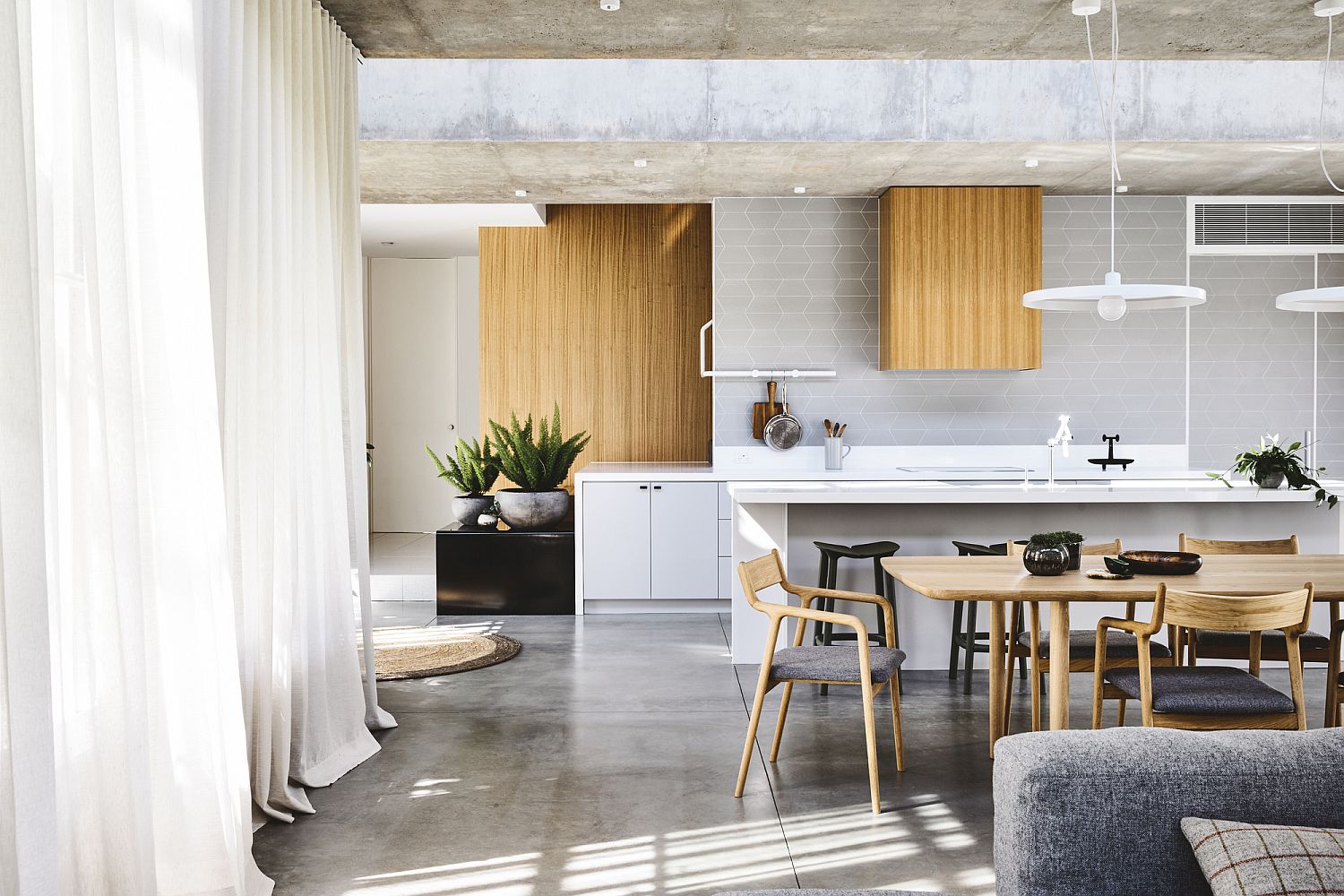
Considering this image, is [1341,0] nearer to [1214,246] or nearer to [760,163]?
[760,163]

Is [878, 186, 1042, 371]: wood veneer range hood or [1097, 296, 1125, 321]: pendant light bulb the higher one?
[878, 186, 1042, 371]: wood veneer range hood

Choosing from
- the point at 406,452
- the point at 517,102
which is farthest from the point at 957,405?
the point at 406,452

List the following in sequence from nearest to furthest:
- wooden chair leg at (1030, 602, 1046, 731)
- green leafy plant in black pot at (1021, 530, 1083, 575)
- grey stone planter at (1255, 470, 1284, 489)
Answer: green leafy plant in black pot at (1021, 530, 1083, 575) < wooden chair leg at (1030, 602, 1046, 731) < grey stone planter at (1255, 470, 1284, 489)

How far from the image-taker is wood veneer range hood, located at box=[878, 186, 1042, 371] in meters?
6.41

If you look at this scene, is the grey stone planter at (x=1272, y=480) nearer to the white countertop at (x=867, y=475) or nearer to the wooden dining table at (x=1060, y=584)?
the wooden dining table at (x=1060, y=584)

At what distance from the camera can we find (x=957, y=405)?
6922mm

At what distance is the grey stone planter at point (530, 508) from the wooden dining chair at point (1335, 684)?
430 cm

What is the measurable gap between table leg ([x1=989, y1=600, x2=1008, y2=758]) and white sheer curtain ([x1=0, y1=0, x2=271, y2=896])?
2470 millimetres

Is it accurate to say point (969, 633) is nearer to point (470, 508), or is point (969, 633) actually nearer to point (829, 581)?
point (829, 581)

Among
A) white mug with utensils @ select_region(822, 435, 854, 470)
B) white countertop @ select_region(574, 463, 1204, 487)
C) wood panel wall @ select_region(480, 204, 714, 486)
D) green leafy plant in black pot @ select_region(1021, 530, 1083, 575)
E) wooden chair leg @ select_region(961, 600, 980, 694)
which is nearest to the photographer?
green leafy plant in black pot @ select_region(1021, 530, 1083, 575)

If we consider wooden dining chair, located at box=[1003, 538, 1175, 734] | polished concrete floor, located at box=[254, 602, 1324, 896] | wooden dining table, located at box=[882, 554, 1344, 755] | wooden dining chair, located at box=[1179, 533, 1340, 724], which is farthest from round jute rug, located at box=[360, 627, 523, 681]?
wooden dining chair, located at box=[1179, 533, 1340, 724]

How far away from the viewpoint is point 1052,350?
22.6 ft

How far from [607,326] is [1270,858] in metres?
6.90

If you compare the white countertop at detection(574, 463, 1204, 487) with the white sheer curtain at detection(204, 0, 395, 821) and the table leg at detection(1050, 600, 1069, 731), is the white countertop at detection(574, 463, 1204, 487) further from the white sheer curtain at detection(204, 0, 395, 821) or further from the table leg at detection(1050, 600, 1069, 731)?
the table leg at detection(1050, 600, 1069, 731)
